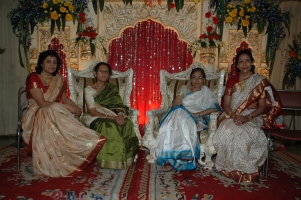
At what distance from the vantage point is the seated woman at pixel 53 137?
2.65m

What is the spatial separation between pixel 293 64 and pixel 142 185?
3.64 meters

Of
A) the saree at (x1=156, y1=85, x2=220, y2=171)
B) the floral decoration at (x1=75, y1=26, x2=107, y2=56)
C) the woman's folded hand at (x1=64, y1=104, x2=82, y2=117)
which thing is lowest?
the saree at (x1=156, y1=85, x2=220, y2=171)

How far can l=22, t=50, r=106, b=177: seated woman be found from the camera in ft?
8.68

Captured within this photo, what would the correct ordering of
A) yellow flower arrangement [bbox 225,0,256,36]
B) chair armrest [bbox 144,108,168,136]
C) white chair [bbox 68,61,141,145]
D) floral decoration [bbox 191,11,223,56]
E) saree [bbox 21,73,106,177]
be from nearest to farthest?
1. saree [bbox 21,73,106,177]
2. chair armrest [bbox 144,108,168,136]
3. white chair [bbox 68,61,141,145]
4. yellow flower arrangement [bbox 225,0,256,36]
5. floral decoration [bbox 191,11,223,56]

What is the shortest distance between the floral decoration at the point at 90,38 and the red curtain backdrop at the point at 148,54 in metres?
0.35

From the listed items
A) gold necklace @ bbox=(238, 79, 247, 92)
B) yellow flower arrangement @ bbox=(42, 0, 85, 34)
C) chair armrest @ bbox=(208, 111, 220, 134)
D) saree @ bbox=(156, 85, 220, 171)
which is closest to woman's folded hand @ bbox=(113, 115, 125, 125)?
saree @ bbox=(156, 85, 220, 171)

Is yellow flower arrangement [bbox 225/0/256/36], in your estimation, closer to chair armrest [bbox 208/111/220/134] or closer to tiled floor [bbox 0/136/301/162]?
chair armrest [bbox 208/111/220/134]

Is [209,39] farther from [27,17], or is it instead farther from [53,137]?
[27,17]

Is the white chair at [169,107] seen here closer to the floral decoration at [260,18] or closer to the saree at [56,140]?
the saree at [56,140]

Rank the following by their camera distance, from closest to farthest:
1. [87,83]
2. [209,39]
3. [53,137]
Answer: [53,137]
[87,83]
[209,39]

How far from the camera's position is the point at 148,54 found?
478 cm

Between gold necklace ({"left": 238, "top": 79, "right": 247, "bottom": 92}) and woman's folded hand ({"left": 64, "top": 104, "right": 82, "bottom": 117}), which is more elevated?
gold necklace ({"left": 238, "top": 79, "right": 247, "bottom": 92})

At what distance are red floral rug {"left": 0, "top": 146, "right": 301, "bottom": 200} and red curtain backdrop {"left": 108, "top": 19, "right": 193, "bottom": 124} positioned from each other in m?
2.08

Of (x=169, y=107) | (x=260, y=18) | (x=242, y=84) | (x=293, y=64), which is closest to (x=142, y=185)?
(x=169, y=107)
